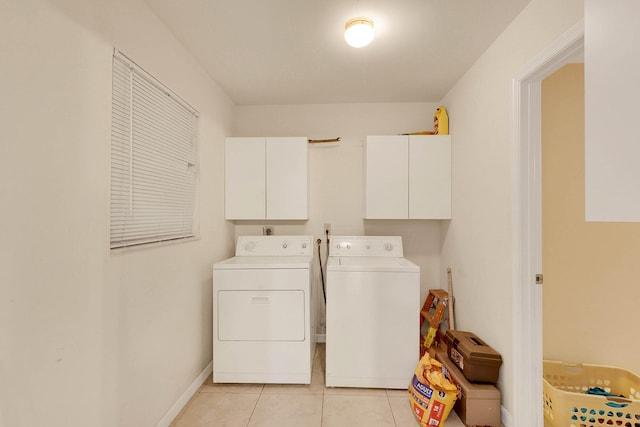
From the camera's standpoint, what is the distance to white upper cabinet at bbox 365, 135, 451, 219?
8.82 ft

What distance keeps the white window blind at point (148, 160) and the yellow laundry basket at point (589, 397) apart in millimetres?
2563

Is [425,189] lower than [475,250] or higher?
higher

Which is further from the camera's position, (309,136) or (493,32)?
(309,136)

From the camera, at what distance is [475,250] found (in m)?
2.22

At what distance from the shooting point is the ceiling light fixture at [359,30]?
1655mm

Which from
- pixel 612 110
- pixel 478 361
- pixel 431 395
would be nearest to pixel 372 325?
pixel 431 395

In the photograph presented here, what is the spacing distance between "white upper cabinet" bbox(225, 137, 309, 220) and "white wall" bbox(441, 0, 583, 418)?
4.58 feet

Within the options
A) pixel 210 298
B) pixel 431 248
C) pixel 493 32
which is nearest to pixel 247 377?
pixel 210 298

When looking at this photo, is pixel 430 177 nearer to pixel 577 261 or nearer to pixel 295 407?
pixel 577 261

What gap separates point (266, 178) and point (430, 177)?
5.07 feet

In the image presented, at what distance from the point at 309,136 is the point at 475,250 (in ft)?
6.28

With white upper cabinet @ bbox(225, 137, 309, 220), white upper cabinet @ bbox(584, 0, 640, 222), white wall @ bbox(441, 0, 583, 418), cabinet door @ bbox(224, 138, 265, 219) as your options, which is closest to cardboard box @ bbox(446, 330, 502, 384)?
white wall @ bbox(441, 0, 583, 418)

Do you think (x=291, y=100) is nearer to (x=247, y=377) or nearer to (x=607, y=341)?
(x=247, y=377)

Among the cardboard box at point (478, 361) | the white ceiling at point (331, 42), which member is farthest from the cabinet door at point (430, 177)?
the cardboard box at point (478, 361)
